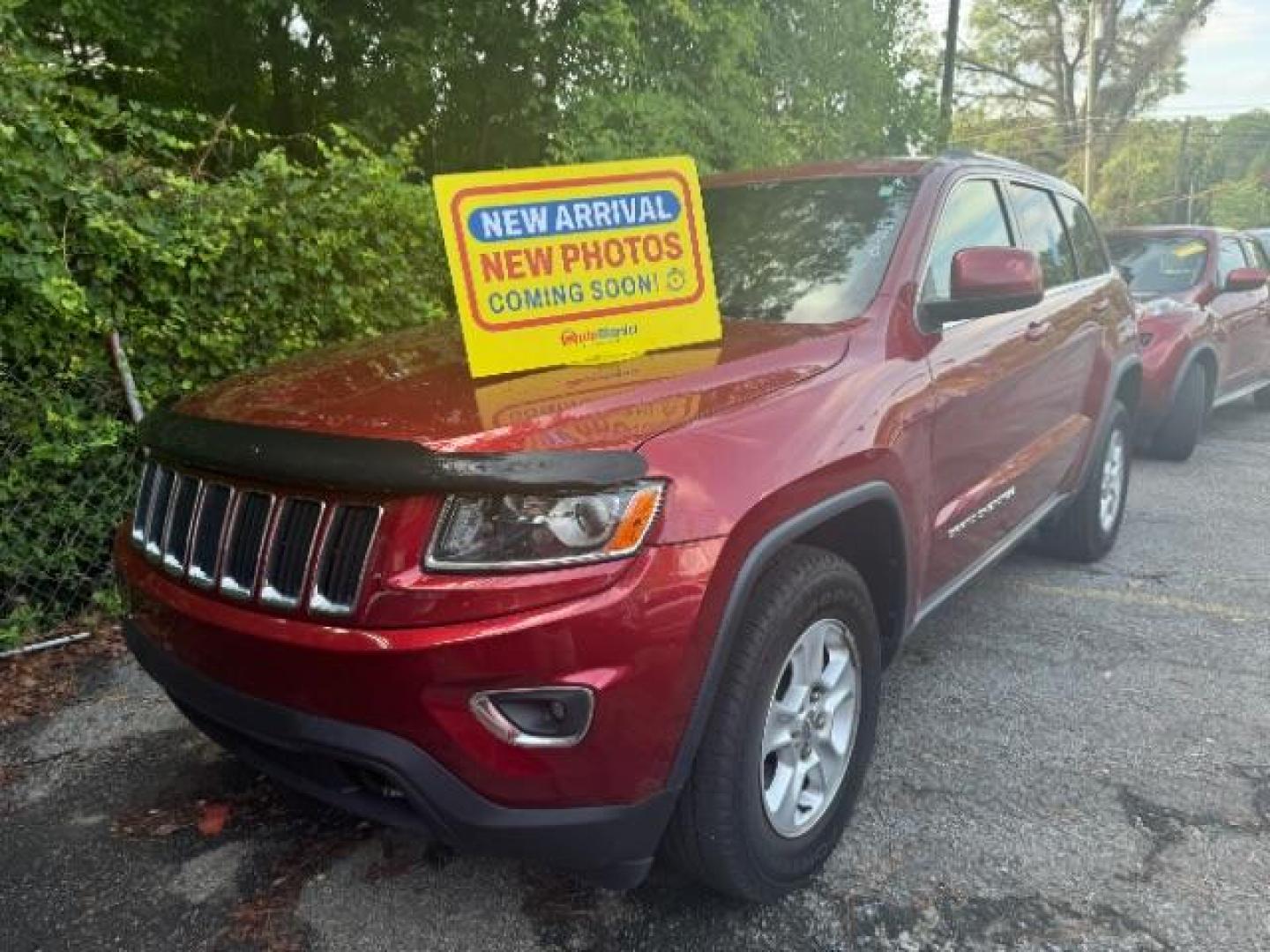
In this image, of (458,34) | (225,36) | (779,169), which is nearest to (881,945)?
(779,169)

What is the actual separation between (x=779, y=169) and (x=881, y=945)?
2.64 meters

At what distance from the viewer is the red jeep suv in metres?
1.80

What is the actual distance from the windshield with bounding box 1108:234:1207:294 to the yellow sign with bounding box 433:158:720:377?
6013 mm

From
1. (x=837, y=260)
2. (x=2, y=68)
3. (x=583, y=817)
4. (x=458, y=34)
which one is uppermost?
(x=458, y=34)

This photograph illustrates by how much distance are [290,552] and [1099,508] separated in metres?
4.04

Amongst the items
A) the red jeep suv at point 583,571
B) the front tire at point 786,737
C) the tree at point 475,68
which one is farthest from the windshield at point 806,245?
the tree at point 475,68

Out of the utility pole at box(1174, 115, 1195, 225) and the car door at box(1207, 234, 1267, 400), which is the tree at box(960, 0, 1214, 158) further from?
the car door at box(1207, 234, 1267, 400)

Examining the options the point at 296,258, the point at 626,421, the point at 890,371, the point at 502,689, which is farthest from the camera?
the point at 296,258

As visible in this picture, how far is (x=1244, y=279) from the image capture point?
7047 millimetres

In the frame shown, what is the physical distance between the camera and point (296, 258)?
4.49 metres

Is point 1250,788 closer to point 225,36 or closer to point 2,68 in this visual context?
point 2,68

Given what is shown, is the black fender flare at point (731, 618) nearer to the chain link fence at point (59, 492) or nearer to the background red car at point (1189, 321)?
the chain link fence at point (59, 492)

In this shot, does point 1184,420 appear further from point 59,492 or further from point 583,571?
point 59,492

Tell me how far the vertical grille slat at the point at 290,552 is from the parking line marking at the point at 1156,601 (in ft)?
11.7
